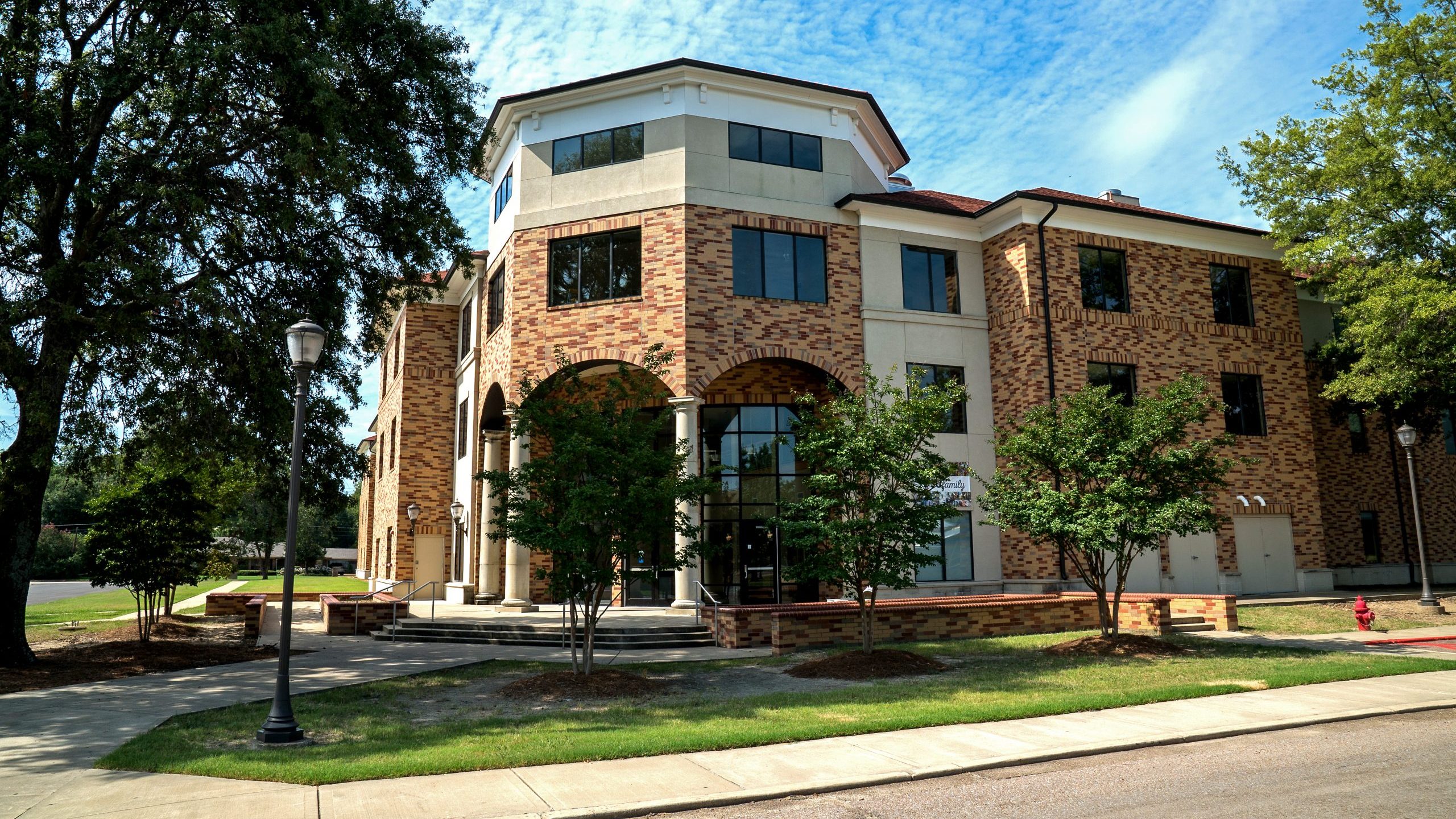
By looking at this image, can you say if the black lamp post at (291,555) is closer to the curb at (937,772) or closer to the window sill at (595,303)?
the curb at (937,772)

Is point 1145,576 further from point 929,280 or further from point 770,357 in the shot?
point 770,357

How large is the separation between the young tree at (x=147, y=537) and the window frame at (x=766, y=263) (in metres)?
12.9

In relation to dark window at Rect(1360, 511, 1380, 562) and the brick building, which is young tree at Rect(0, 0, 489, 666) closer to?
the brick building

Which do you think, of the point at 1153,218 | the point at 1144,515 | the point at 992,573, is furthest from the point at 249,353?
the point at 1153,218

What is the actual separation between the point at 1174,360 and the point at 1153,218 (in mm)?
4050

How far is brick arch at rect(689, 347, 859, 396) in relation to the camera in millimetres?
21844

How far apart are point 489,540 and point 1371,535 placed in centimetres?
2926

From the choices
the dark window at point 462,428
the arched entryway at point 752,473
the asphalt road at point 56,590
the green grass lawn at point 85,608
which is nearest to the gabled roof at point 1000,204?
the arched entryway at point 752,473

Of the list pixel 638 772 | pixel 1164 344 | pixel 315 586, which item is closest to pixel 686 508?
pixel 638 772

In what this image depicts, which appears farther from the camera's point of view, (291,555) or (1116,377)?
(1116,377)

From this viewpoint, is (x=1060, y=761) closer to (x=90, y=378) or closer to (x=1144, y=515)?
(x=1144, y=515)

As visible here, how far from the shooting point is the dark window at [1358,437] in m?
31.0

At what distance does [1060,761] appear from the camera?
8203 millimetres

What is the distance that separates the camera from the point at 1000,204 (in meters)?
24.1
